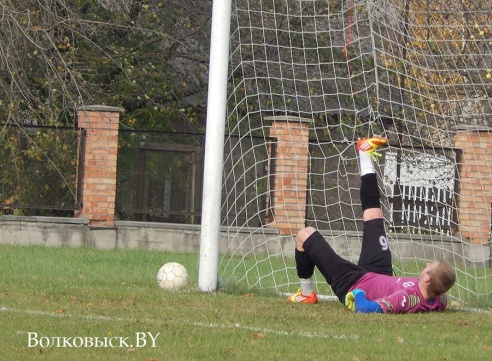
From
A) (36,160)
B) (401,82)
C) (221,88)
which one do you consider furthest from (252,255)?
(36,160)

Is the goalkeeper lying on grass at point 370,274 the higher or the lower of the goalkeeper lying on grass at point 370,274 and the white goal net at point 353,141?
the lower

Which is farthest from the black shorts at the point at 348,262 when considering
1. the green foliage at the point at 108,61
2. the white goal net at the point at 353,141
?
the green foliage at the point at 108,61

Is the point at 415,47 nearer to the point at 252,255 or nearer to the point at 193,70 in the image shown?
the point at 252,255

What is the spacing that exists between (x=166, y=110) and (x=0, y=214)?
14.0ft

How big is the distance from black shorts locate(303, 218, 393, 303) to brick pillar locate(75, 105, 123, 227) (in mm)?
8805

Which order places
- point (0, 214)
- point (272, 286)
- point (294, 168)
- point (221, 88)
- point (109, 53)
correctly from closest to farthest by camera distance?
point (221, 88)
point (272, 286)
point (294, 168)
point (0, 214)
point (109, 53)

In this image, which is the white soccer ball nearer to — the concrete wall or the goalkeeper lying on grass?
the goalkeeper lying on grass

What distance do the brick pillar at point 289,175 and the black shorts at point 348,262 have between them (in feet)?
23.6

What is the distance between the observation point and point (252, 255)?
13945 mm

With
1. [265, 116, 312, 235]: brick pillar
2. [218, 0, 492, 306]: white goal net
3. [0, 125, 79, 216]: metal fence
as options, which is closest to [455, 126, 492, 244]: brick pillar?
[218, 0, 492, 306]: white goal net

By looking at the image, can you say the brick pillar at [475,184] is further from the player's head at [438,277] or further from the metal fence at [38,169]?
the player's head at [438,277]

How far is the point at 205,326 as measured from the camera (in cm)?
769

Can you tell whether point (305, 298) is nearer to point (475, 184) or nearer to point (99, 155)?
point (475, 184)

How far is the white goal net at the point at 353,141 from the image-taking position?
1389cm
